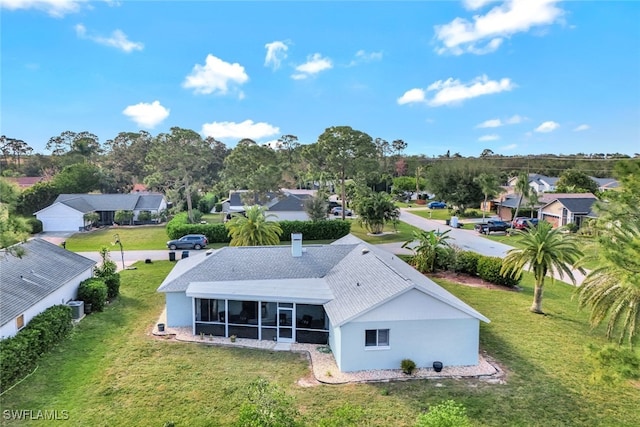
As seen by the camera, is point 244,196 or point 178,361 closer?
point 178,361

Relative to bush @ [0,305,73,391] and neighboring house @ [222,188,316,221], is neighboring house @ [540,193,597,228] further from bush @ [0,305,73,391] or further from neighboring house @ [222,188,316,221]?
bush @ [0,305,73,391]

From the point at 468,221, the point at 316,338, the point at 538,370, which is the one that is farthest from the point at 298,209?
the point at 538,370

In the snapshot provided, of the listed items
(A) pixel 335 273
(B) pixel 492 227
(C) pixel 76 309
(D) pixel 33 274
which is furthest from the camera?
(B) pixel 492 227

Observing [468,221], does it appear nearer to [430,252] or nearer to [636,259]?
[430,252]

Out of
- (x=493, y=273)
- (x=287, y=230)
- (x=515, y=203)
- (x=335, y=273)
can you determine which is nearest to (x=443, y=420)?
(x=335, y=273)

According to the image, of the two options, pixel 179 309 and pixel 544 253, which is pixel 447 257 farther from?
pixel 179 309


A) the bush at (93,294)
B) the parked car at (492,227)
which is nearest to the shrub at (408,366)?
the bush at (93,294)

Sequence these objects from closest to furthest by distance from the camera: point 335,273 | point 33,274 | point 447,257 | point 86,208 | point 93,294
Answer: point 33,274 → point 335,273 → point 93,294 → point 447,257 → point 86,208
